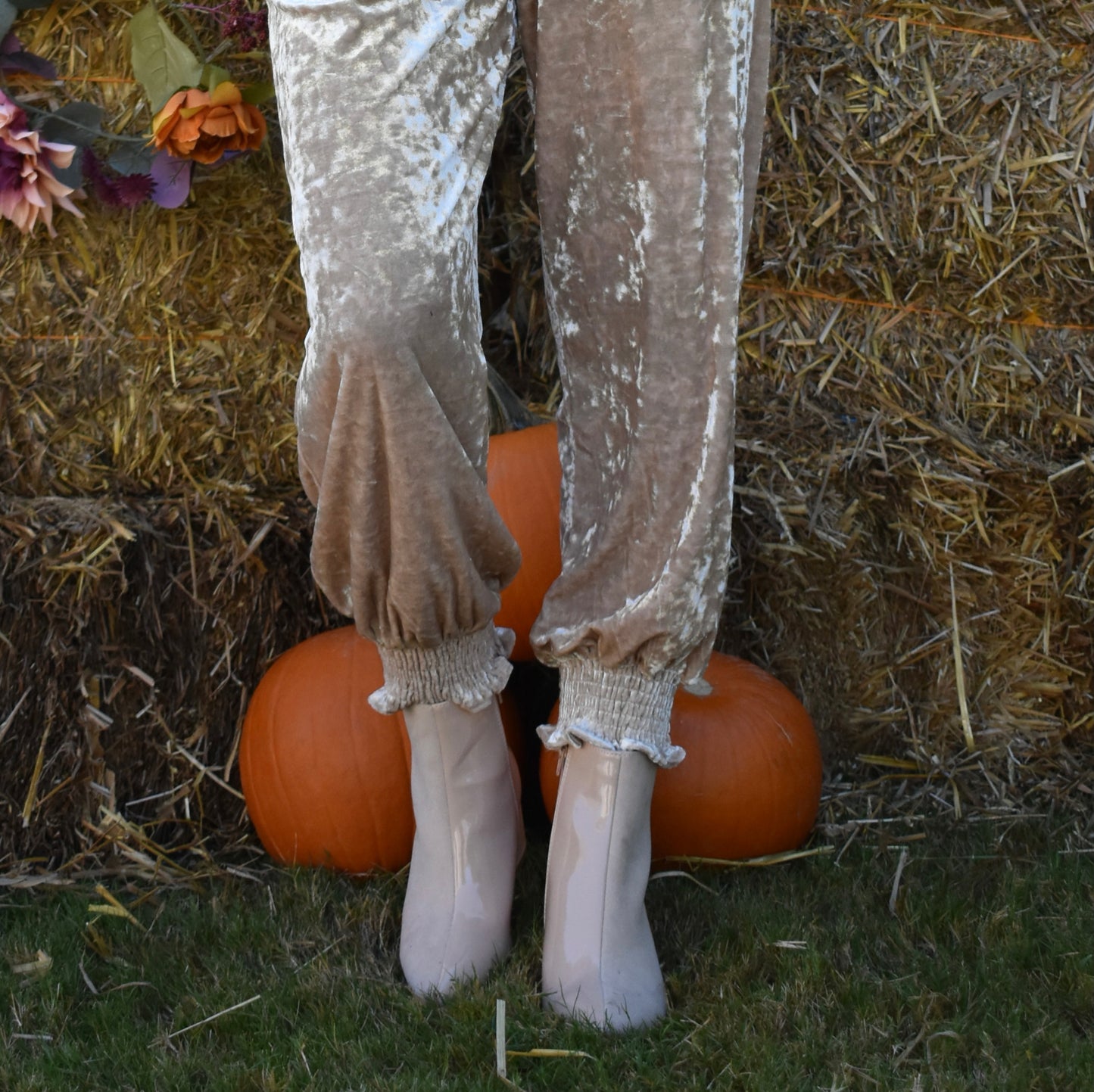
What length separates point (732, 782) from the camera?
1.49 m

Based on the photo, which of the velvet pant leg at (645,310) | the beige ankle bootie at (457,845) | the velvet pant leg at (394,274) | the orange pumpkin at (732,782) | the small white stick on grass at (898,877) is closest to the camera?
the velvet pant leg at (394,274)

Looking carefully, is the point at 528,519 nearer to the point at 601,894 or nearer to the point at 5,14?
the point at 601,894

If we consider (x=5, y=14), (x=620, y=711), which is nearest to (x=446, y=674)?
(x=620, y=711)

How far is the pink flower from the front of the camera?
1454 millimetres

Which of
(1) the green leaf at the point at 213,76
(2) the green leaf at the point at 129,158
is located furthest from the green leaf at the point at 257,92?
(2) the green leaf at the point at 129,158

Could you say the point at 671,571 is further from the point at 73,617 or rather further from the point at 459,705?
the point at 73,617

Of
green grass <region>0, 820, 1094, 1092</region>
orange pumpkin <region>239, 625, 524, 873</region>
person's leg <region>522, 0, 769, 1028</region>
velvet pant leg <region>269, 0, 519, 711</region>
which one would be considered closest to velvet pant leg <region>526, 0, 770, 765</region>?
person's leg <region>522, 0, 769, 1028</region>

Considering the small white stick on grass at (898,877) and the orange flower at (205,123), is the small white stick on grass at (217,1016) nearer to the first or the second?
the small white stick on grass at (898,877)

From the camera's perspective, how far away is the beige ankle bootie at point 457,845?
120 centimetres

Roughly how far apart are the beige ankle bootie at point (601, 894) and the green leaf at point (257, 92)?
2.84 ft

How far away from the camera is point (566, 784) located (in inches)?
47.9

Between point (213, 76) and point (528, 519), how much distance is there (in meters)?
0.65

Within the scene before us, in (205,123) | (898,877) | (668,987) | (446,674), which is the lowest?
(898,877)

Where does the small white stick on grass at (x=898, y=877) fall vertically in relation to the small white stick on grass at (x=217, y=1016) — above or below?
below
